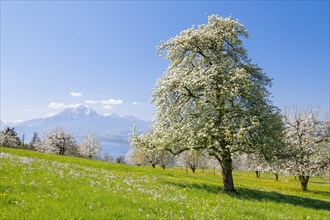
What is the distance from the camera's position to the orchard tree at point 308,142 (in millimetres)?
39938

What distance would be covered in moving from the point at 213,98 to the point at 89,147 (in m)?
113

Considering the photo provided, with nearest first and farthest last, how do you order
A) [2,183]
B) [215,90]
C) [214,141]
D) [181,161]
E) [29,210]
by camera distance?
1. [29,210]
2. [2,183]
3. [214,141]
4. [215,90]
5. [181,161]

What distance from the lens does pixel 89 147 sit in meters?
130

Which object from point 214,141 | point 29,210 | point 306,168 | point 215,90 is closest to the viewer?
point 29,210

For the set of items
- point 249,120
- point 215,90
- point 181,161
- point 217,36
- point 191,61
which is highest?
point 217,36

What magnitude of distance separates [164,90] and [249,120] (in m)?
8.14

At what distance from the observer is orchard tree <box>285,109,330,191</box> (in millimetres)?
39938

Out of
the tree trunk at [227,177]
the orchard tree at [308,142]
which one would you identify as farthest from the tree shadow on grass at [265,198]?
the orchard tree at [308,142]

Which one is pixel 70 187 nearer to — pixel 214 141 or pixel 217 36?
pixel 214 141

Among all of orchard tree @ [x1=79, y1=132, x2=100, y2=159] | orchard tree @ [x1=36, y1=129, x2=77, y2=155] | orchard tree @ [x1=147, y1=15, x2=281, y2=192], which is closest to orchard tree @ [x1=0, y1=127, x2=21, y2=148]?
orchard tree @ [x1=36, y1=129, x2=77, y2=155]

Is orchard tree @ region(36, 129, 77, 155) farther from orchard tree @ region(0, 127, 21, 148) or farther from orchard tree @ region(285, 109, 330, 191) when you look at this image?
orchard tree @ region(285, 109, 330, 191)

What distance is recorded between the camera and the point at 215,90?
2547 centimetres

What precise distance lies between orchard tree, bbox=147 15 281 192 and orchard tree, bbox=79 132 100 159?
107603 millimetres

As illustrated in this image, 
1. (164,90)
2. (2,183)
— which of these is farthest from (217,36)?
(2,183)
